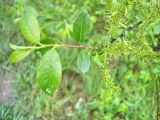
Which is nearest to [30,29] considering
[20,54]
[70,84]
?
[20,54]

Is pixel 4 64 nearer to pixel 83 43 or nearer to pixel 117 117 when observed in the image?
pixel 117 117

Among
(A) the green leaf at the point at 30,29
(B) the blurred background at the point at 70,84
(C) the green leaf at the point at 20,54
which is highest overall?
(A) the green leaf at the point at 30,29

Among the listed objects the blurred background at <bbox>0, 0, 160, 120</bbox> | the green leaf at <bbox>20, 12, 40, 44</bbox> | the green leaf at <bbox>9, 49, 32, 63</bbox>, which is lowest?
the blurred background at <bbox>0, 0, 160, 120</bbox>

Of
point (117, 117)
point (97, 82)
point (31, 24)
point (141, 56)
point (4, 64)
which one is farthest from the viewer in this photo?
point (4, 64)

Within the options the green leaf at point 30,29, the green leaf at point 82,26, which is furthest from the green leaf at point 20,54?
the green leaf at point 82,26

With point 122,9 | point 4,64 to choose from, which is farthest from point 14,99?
point 122,9

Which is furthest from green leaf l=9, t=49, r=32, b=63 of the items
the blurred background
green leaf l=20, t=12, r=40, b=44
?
the blurred background

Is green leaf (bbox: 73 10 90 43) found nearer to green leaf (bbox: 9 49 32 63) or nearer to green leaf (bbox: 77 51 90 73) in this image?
green leaf (bbox: 77 51 90 73)

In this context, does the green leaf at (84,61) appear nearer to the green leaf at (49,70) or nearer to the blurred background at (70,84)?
the green leaf at (49,70)
